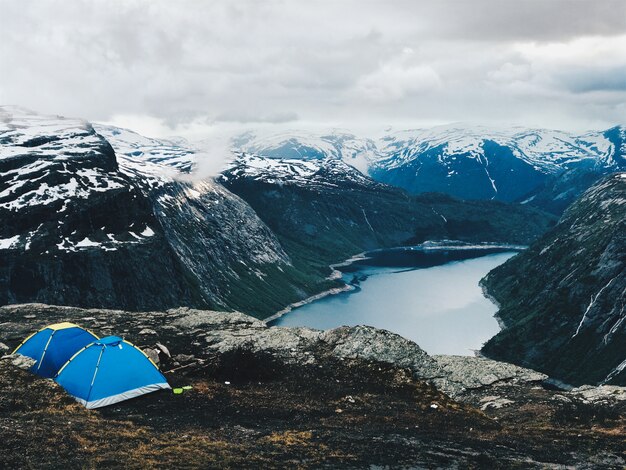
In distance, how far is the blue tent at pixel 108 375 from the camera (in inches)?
1475

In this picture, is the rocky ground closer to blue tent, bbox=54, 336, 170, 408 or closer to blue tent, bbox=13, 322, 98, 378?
blue tent, bbox=54, 336, 170, 408

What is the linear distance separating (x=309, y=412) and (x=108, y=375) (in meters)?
13.8

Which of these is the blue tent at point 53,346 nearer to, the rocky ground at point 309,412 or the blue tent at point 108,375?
the rocky ground at point 309,412

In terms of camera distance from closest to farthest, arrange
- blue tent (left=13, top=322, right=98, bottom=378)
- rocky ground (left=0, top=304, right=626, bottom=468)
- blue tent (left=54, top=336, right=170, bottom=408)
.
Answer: rocky ground (left=0, top=304, right=626, bottom=468), blue tent (left=54, top=336, right=170, bottom=408), blue tent (left=13, top=322, right=98, bottom=378)

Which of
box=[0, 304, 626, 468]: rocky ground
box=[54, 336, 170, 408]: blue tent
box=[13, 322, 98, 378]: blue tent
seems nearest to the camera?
box=[0, 304, 626, 468]: rocky ground

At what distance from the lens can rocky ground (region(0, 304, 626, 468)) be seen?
29.4 metres

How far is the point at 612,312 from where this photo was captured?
19550 cm

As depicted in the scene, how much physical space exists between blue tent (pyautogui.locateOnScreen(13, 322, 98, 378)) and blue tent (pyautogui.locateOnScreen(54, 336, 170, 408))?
8.69 feet

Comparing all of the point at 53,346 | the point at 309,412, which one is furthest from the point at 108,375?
the point at 309,412

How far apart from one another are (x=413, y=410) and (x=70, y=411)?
2254cm

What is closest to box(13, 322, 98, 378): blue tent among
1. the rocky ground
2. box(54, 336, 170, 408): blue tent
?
the rocky ground

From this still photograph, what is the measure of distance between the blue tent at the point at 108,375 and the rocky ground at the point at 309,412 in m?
0.81

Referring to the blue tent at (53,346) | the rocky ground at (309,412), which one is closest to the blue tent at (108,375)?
the rocky ground at (309,412)

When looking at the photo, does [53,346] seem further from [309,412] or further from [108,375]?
[309,412]
